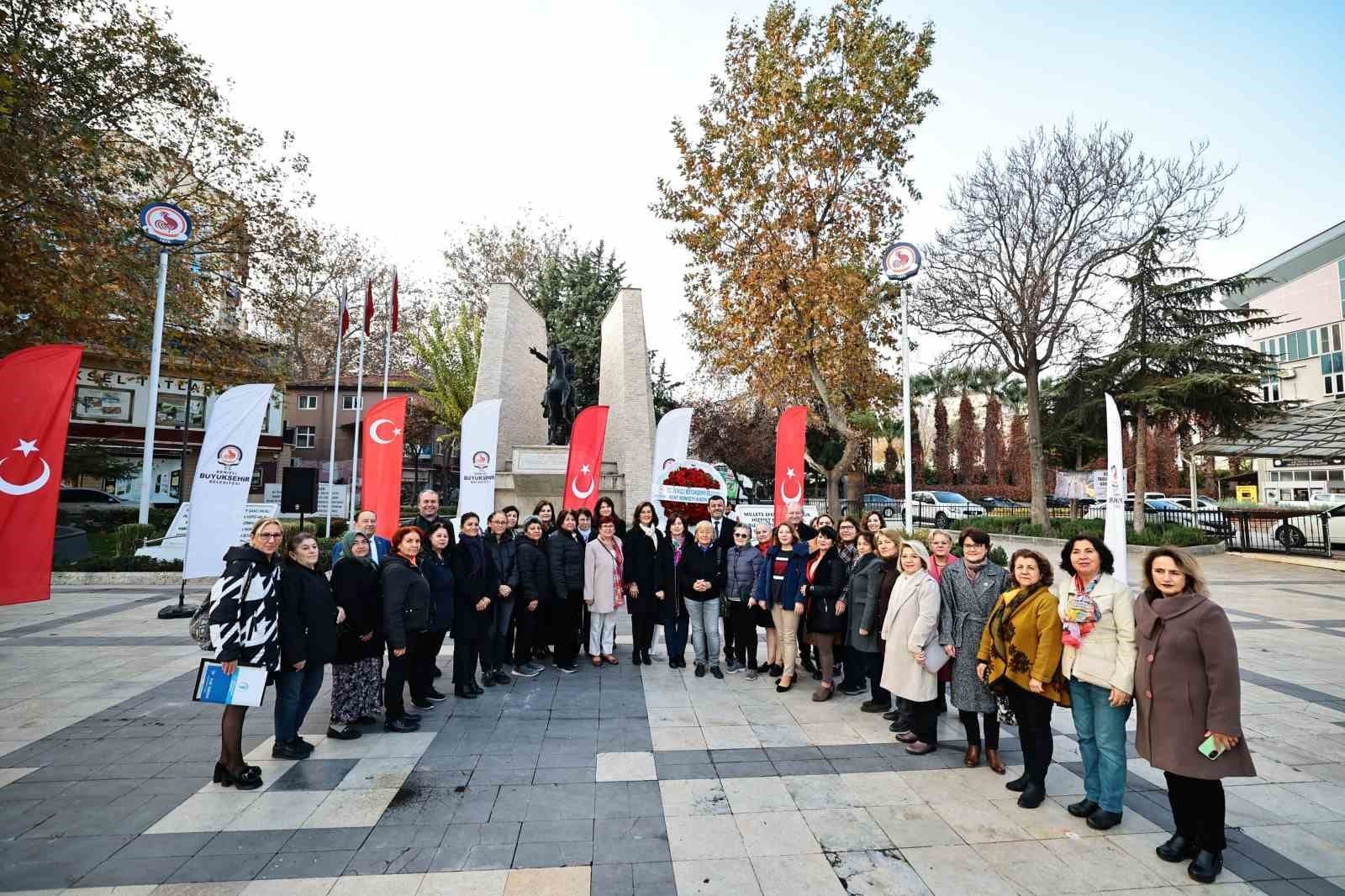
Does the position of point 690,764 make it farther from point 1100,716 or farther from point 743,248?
point 743,248

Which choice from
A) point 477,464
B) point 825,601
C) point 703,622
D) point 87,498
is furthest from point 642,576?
point 87,498

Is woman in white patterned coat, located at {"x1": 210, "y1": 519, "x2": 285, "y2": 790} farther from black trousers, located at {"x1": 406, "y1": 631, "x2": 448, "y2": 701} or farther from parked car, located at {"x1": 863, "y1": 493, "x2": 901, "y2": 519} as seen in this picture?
parked car, located at {"x1": 863, "y1": 493, "x2": 901, "y2": 519}

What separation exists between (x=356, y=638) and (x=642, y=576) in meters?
2.87

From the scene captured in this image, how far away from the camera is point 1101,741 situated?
3.44 metres

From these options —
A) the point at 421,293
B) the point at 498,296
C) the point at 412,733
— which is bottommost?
the point at 412,733

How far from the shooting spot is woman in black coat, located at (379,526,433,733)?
4602 mm

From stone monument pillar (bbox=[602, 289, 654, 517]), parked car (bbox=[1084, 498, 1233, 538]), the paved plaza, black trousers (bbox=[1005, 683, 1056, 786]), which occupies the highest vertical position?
stone monument pillar (bbox=[602, 289, 654, 517])

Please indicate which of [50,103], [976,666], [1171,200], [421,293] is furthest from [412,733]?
[421,293]

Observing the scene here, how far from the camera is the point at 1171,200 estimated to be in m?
16.6

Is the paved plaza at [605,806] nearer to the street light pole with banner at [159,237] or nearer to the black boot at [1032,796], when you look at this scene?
the black boot at [1032,796]

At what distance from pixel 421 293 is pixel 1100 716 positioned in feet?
112

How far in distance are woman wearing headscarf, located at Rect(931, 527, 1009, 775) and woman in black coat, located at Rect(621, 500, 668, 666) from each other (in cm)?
308

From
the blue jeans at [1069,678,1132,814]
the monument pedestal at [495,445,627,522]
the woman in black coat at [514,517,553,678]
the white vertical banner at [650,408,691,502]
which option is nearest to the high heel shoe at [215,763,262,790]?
the woman in black coat at [514,517,553,678]

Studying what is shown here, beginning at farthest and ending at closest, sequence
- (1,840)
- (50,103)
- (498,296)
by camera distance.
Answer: (498,296), (50,103), (1,840)
